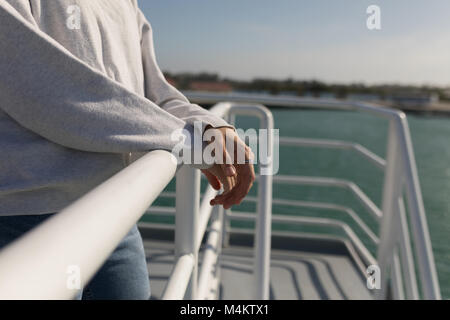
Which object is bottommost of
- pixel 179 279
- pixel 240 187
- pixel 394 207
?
pixel 179 279

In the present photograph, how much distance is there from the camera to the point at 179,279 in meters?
0.47

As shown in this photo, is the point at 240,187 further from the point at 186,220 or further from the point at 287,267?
the point at 287,267

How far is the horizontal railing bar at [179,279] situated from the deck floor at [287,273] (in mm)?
844

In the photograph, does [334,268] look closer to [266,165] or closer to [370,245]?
[266,165]

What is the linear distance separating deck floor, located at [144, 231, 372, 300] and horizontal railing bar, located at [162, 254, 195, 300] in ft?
2.77

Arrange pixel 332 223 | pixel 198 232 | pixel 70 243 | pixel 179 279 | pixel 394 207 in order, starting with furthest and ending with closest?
1. pixel 332 223
2. pixel 394 207
3. pixel 198 232
4. pixel 179 279
5. pixel 70 243

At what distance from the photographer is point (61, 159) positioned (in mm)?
401

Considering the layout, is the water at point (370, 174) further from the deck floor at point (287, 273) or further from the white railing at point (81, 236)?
the white railing at point (81, 236)

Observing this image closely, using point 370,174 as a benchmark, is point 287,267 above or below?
below

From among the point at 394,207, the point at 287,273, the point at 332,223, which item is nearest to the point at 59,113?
the point at 394,207

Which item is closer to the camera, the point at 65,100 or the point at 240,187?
the point at 65,100

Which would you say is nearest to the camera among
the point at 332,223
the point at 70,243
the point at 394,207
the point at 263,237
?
the point at 70,243

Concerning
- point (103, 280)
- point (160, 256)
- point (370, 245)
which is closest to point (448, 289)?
point (370, 245)

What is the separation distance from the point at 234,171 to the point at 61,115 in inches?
8.1
